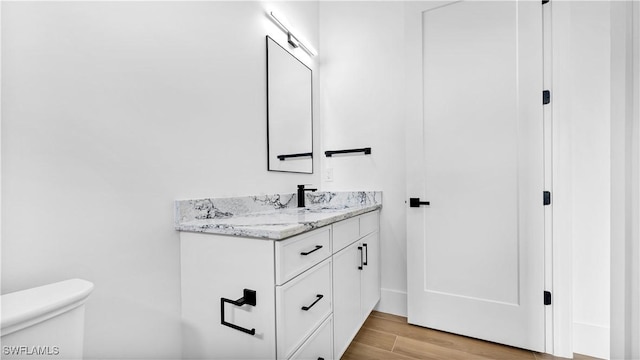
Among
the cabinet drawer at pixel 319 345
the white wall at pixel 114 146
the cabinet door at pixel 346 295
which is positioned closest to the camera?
the white wall at pixel 114 146

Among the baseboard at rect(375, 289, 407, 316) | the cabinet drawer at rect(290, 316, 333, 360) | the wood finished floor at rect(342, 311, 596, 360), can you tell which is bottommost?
the wood finished floor at rect(342, 311, 596, 360)

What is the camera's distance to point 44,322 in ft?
2.15

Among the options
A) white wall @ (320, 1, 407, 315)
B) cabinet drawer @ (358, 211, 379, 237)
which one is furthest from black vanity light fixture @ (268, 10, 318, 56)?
cabinet drawer @ (358, 211, 379, 237)

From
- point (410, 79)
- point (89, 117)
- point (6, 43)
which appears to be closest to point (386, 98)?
point (410, 79)

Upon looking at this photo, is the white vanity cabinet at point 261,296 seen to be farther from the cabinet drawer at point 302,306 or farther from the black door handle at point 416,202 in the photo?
the black door handle at point 416,202

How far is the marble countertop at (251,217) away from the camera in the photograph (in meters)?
1.02

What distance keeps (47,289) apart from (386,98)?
2.18 metres

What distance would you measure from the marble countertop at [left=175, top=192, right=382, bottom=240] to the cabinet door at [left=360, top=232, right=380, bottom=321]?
0.79 feet

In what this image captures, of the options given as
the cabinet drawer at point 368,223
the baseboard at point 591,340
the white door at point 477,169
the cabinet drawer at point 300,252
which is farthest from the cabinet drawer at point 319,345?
the baseboard at point 591,340

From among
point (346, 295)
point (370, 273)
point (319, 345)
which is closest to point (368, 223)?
point (370, 273)

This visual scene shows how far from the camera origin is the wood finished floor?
162 cm

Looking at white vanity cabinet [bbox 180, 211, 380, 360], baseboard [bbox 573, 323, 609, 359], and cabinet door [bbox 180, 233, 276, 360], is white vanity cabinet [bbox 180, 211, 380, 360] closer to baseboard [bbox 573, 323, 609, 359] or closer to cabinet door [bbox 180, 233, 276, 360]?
cabinet door [bbox 180, 233, 276, 360]

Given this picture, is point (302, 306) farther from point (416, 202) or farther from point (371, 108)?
point (371, 108)

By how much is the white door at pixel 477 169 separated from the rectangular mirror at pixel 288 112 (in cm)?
79
